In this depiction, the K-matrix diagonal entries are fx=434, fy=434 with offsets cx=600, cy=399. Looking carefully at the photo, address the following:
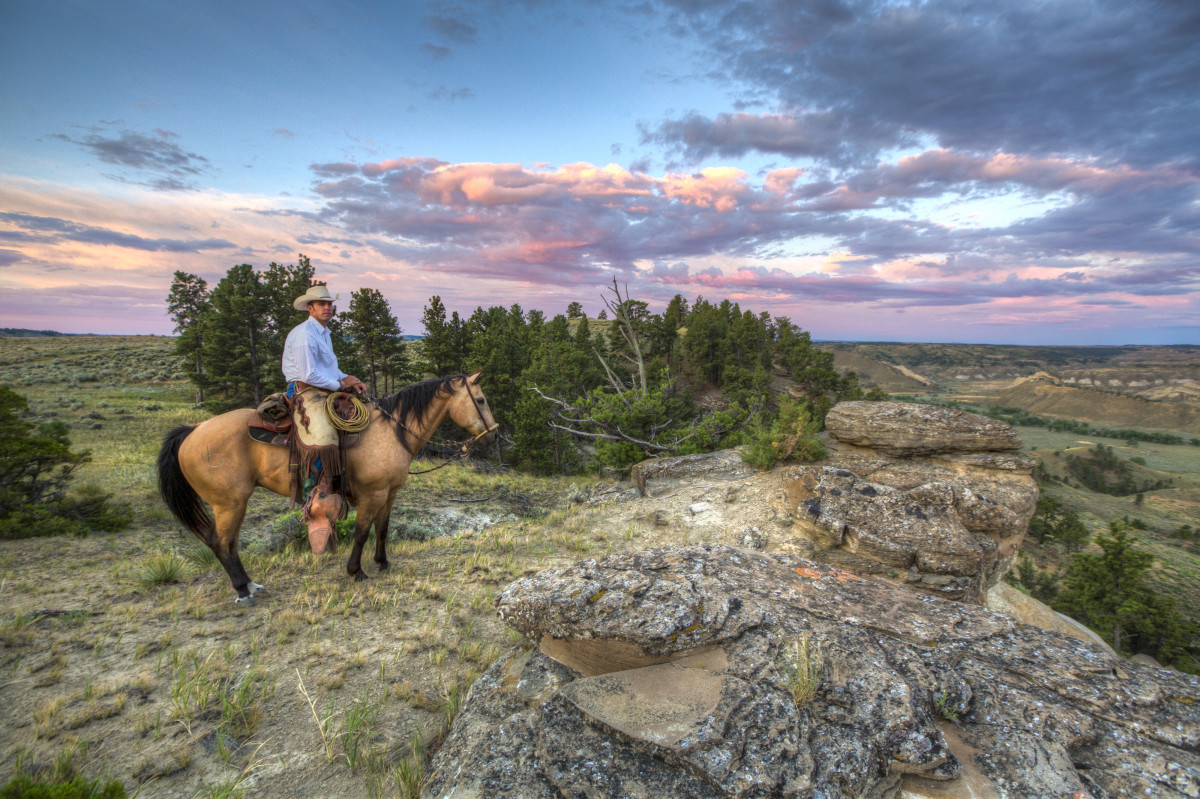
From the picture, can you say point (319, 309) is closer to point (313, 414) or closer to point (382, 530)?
point (313, 414)

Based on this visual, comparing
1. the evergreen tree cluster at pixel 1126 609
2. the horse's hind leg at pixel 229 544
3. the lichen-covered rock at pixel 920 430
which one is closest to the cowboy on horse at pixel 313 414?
the horse's hind leg at pixel 229 544

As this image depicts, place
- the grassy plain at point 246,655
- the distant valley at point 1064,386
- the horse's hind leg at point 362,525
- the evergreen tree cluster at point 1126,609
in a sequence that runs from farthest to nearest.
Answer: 1. the distant valley at point 1064,386
2. the evergreen tree cluster at point 1126,609
3. the horse's hind leg at point 362,525
4. the grassy plain at point 246,655

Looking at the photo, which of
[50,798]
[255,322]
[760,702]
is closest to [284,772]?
[50,798]

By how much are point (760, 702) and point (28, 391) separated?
55386mm

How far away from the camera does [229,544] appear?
606 cm

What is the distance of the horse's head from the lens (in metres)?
7.06

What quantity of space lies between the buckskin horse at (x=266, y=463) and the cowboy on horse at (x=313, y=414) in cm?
30

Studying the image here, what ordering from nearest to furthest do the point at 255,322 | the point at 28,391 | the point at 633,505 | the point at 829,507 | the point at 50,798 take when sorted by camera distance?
1. the point at 50,798
2. the point at 829,507
3. the point at 633,505
4. the point at 255,322
5. the point at 28,391

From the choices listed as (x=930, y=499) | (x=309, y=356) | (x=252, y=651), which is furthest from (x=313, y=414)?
(x=930, y=499)

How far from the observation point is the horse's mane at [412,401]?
6891mm

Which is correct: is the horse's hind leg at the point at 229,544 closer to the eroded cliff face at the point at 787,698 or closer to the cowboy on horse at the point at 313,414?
the cowboy on horse at the point at 313,414

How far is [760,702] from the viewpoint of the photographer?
120 inches

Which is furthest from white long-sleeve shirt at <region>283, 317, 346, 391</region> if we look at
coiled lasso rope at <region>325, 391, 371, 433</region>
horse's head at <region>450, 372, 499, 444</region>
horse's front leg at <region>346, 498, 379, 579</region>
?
horse's front leg at <region>346, 498, 379, 579</region>

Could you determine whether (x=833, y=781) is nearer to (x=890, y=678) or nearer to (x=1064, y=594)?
(x=890, y=678)
